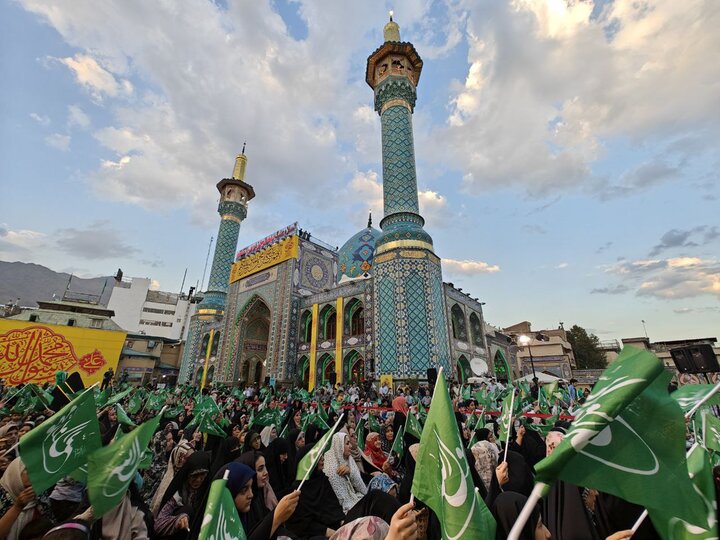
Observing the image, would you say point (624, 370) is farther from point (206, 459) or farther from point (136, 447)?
point (206, 459)

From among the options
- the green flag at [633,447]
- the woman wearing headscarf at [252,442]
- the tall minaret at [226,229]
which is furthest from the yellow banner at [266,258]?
the green flag at [633,447]

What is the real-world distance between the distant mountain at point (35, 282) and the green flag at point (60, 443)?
100329 millimetres

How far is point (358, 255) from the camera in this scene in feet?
66.6

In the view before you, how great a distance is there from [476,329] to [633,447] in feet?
59.8

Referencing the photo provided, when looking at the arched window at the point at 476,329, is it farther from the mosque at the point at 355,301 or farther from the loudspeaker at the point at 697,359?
the loudspeaker at the point at 697,359

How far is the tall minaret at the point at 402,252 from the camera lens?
1271 cm

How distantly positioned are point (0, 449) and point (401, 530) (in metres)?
3.47

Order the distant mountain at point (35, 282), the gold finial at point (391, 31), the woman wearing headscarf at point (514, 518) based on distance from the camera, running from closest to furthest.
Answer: the woman wearing headscarf at point (514, 518), the gold finial at point (391, 31), the distant mountain at point (35, 282)

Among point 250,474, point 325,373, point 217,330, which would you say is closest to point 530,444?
point 250,474

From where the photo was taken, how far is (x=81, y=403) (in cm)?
212

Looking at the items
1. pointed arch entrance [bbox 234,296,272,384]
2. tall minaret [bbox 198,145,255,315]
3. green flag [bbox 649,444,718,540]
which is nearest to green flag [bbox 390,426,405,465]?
green flag [bbox 649,444,718,540]

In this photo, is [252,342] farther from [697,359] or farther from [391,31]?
[697,359]

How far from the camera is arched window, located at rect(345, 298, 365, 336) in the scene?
16.5 m

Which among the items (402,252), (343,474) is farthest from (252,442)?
(402,252)
